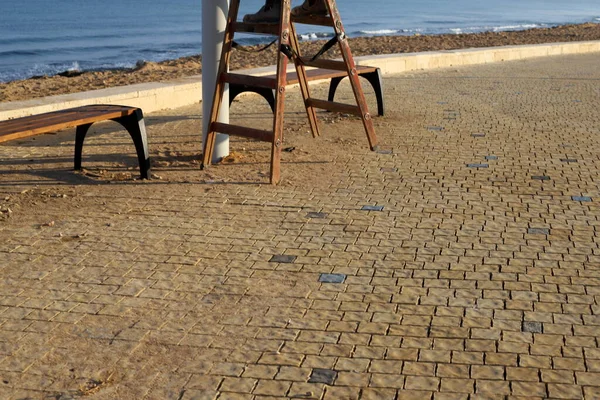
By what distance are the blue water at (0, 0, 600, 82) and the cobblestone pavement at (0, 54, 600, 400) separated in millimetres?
20758

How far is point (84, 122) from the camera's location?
19.6 ft

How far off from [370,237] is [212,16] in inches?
106

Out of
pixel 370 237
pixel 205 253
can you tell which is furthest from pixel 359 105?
pixel 205 253

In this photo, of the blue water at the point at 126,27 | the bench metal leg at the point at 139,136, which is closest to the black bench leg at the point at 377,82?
the bench metal leg at the point at 139,136

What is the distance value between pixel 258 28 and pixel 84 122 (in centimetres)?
151

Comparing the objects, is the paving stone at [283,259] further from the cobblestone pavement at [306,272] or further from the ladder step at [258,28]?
the ladder step at [258,28]

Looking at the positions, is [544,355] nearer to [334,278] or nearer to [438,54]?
[334,278]

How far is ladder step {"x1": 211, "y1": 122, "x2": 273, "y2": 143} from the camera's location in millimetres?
6375

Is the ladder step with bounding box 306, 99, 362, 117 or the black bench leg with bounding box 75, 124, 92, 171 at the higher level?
the ladder step with bounding box 306, 99, 362, 117

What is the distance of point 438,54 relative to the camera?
15.1 meters

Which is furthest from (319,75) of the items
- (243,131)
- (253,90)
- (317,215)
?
(317,215)

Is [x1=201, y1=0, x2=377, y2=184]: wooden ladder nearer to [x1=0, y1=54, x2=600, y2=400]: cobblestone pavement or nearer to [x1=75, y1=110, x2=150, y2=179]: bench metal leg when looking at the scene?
[x1=0, y1=54, x2=600, y2=400]: cobblestone pavement

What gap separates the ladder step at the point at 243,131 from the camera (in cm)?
638

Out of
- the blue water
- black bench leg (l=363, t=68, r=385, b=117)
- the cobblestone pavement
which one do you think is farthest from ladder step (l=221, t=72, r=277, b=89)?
the blue water
